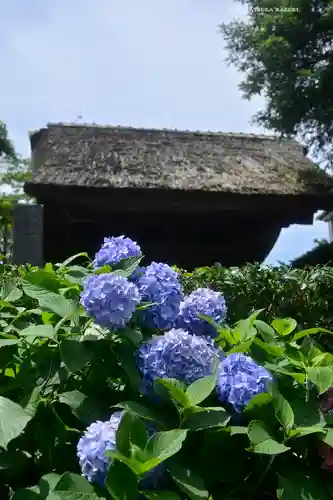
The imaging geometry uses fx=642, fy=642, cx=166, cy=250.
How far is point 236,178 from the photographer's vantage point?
8625mm

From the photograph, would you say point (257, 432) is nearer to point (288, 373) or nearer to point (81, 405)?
point (288, 373)

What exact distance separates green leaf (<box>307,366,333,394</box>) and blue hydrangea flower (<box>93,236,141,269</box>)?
1.49ft

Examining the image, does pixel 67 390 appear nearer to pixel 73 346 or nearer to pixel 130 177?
pixel 73 346

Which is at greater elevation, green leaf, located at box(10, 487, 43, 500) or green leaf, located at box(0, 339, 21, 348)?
green leaf, located at box(0, 339, 21, 348)

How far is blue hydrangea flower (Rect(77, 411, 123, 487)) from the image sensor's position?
3.36 feet

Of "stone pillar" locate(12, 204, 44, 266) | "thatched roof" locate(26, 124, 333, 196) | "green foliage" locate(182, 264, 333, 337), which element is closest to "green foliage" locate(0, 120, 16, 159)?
"thatched roof" locate(26, 124, 333, 196)

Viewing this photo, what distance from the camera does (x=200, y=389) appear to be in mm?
1098

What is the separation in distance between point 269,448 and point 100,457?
27 centimetres

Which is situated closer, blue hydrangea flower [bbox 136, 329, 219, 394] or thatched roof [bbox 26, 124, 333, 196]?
blue hydrangea flower [bbox 136, 329, 219, 394]

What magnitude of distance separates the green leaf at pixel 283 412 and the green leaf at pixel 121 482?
0.27 m

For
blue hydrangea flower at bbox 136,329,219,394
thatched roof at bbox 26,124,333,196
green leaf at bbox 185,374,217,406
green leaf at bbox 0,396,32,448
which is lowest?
green leaf at bbox 0,396,32,448

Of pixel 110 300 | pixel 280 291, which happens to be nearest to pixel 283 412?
pixel 110 300

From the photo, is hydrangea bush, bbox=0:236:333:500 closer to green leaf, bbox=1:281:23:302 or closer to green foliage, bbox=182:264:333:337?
green leaf, bbox=1:281:23:302

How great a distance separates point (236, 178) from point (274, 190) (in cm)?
59
